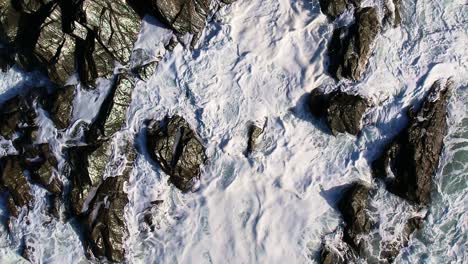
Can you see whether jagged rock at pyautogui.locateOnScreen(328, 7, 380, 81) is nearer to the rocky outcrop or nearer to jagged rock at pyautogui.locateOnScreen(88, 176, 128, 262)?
the rocky outcrop

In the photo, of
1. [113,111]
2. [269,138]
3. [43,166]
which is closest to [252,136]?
[269,138]

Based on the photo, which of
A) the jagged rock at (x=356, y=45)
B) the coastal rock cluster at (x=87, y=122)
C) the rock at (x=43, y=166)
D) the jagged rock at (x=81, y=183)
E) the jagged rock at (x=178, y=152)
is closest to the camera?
the jagged rock at (x=356, y=45)

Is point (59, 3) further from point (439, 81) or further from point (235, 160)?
point (439, 81)

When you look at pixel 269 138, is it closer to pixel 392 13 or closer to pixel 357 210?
→ pixel 357 210

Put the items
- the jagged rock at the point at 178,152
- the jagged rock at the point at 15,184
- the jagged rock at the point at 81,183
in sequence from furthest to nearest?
the jagged rock at the point at 15,184 < the jagged rock at the point at 81,183 < the jagged rock at the point at 178,152


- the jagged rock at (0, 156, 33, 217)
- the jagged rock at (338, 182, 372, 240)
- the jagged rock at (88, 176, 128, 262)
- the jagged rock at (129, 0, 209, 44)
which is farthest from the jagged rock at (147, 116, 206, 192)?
the jagged rock at (338, 182, 372, 240)

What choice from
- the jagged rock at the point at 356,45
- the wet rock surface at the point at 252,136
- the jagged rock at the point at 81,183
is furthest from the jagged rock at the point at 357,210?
the jagged rock at the point at 81,183

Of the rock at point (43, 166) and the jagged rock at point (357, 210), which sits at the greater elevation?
the rock at point (43, 166)

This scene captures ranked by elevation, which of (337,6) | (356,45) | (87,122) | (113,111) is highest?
(337,6)

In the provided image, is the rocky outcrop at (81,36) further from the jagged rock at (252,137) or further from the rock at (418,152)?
the rock at (418,152)
